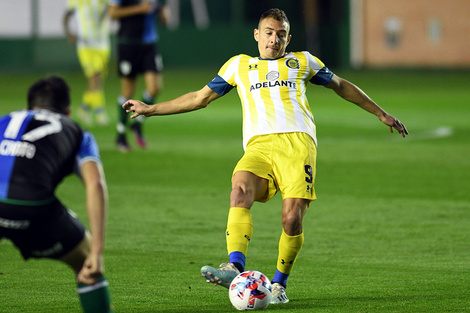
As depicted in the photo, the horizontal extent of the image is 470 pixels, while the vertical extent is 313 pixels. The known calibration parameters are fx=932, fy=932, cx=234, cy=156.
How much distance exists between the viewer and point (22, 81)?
29.0 m

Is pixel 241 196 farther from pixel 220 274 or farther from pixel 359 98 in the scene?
pixel 359 98

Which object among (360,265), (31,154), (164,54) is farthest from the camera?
(164,54)

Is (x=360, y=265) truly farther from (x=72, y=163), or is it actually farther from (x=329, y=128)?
(x=329, y=128)

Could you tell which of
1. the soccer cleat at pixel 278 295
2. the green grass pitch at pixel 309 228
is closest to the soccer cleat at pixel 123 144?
the green grass pitch at pixel 309 228

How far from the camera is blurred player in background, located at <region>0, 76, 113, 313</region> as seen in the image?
4.52 meters

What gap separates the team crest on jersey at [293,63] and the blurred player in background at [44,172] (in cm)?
215

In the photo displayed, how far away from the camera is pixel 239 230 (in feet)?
19.5

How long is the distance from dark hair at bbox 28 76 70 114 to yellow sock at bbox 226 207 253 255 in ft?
5.40

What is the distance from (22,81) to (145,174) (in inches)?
723

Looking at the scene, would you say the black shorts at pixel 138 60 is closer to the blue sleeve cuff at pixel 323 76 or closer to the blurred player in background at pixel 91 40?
the blurred player in background at pixel 91 40

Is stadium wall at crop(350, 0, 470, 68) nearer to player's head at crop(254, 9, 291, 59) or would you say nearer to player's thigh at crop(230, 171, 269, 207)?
player's head at crop(254, 9, 291, 59)

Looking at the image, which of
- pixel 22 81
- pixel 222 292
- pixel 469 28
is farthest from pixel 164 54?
pixel 222 292

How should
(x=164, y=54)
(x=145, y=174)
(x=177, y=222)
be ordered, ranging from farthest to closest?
(x=164, y=54) < (x=145, y=174) < (x=177, y=222)

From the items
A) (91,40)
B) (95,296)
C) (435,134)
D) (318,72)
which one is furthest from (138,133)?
(95,296)
